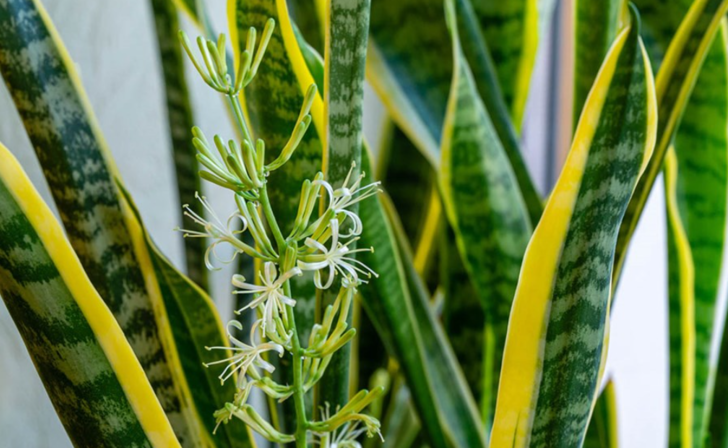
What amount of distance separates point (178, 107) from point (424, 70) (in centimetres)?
18

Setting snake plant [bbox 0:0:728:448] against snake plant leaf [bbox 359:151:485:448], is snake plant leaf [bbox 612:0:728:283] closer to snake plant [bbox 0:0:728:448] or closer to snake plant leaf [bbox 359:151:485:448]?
snake plant [bbox 0:0:728:448]

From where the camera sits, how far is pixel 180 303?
39cm

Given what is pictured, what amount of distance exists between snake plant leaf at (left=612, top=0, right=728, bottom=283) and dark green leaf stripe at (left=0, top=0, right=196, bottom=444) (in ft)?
0.85

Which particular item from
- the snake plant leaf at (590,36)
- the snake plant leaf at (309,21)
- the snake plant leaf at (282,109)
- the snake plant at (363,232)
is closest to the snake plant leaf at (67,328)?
the snake plant at (363,232)

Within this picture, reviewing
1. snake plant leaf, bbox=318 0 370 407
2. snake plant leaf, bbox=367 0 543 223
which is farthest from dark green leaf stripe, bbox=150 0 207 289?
snake plant leaf, bbox=318 0 370 407

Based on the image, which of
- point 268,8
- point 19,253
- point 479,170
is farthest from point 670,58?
point 19,253

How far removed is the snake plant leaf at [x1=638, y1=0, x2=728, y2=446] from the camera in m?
0.53

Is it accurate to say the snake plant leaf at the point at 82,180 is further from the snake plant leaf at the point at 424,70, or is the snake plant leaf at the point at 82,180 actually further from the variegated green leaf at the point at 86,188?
the snake plant leaf at the point at 424,70

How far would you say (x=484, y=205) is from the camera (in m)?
0.47

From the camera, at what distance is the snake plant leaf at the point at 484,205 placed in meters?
0.46

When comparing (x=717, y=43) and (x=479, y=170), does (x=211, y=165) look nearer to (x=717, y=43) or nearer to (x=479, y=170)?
(x=479, y=170)

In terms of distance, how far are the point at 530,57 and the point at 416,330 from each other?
0.23 m

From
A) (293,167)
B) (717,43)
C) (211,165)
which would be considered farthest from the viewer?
(717,43)

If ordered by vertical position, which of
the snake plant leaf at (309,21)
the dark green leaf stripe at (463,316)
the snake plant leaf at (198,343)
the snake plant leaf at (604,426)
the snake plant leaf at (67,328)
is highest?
the snake plant leaf at (309,21)
